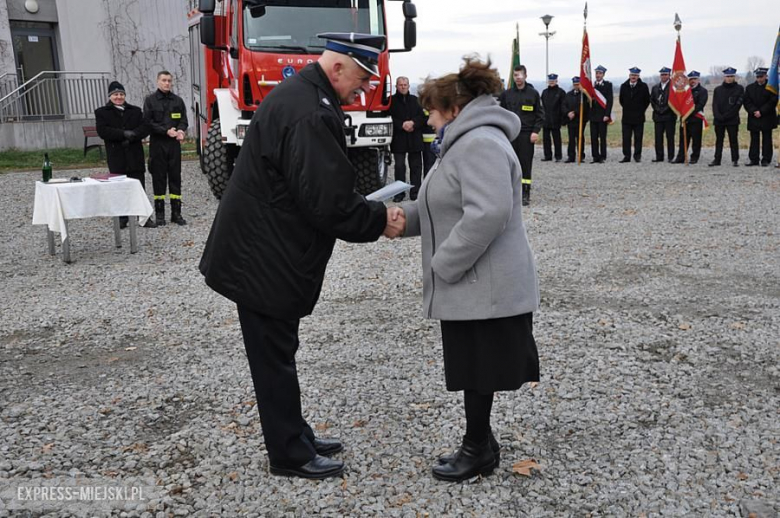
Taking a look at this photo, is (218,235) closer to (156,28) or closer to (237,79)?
(237,79)

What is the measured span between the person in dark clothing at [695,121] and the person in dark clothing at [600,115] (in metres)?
1.78

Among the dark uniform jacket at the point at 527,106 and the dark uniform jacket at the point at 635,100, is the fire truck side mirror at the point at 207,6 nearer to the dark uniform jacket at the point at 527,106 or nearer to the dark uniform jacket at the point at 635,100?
the dark uniform jacket at the point at 527,106

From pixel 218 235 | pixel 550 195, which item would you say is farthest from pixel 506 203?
pixel 550 195

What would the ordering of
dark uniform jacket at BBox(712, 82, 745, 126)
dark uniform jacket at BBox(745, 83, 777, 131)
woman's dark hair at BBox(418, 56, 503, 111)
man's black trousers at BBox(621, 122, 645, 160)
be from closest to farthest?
woman's dark hair at BBox(418, 56, 503, 111) → dark uniform jacket at BBox(745, 83, 777, 131) → dark uniform jacket at BBox(712, 82, 745, 126) → man's black trousers at BBox(621, 122, 645, 160)

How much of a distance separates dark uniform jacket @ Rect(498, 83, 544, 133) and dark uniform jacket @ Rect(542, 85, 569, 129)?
7.29 metres

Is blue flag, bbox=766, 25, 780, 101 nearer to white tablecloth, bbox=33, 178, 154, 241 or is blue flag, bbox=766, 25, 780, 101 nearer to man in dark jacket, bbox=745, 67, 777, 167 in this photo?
man in dark jacket, bbox=745, 67, 777, 167

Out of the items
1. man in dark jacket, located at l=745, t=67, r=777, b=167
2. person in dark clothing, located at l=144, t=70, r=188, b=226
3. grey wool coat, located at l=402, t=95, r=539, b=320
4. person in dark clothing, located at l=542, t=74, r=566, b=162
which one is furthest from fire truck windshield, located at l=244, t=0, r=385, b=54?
man in dark jacket, located at l=745, t=67, r=777, b=167

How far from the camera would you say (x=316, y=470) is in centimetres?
366

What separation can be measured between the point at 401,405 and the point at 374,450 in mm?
582

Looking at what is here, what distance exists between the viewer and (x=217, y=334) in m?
5.95

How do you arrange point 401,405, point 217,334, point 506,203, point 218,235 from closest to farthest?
point 506,203
point 218,235
point 401,405
point 217,334

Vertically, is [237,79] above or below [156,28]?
below

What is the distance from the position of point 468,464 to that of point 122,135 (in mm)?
7980

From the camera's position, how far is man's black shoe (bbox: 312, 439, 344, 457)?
3910 millimetres
